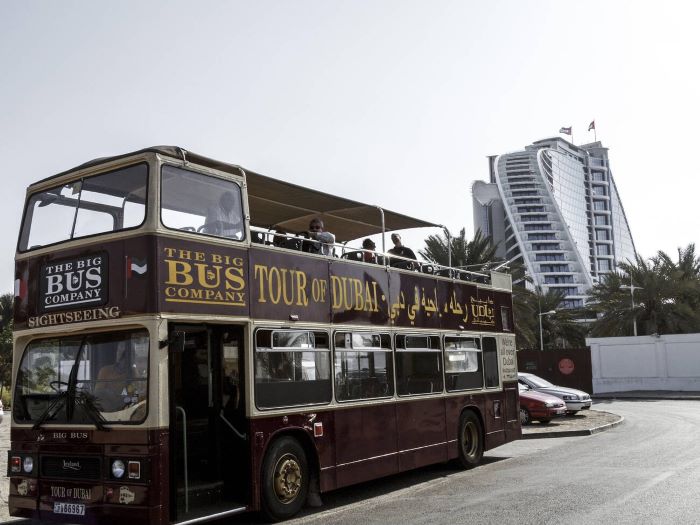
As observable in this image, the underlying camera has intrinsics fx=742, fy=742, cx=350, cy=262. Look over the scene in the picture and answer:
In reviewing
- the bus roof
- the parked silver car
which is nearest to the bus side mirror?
the bus roof

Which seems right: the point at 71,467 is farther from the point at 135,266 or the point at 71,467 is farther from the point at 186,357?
the point at 135,266

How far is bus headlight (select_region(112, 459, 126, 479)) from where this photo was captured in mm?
7364

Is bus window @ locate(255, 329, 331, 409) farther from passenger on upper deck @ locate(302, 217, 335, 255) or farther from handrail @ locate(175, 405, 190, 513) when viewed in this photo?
passenger on upper deck @ locate(302, 217, 335, 255)

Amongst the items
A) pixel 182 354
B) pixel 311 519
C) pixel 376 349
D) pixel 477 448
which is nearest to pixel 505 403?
pixel 477 448

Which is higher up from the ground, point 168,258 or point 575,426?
point 168,258

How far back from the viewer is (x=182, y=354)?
28.0ft

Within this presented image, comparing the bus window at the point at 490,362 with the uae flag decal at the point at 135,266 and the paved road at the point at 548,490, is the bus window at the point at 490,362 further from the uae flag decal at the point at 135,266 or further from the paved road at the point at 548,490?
the uae flag decal at the point at 135,266

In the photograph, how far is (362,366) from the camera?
34.7 feet

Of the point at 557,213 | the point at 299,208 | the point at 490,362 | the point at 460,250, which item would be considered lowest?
the point at 490,362

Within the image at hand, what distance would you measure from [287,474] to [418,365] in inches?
142

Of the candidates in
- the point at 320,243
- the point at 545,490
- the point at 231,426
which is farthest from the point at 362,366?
the point at 545,490

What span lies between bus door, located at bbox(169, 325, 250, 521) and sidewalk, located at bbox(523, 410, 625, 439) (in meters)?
11.1

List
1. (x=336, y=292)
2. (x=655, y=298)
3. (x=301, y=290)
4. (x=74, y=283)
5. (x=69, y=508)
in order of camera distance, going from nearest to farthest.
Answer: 1. (x=69, y=508)
2. (x=74, y=283)
3. (x=301, y=290)
4. (x=336, y=292)
5. (x=655, y=298)

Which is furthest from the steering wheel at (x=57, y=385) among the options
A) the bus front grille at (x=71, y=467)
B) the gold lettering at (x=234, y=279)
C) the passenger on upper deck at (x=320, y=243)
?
the passenger on upper deck at (x=320, y=243)
